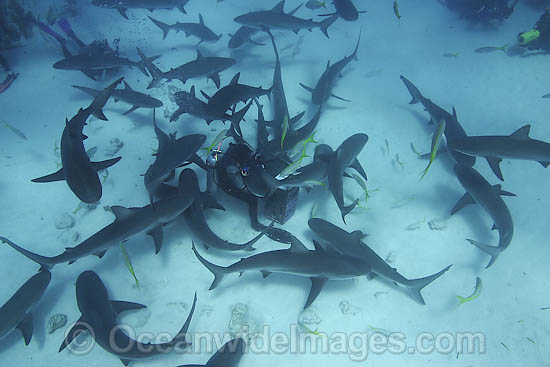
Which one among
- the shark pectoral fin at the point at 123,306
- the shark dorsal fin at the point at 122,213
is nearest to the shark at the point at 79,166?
the shark dorsal fin at the point at 122,213

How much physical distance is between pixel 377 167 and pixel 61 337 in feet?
18.6

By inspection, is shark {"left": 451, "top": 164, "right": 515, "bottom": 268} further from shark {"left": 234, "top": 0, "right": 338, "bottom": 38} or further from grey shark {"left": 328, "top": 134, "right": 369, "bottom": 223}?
shark {"left": 234, "top": 0, "right": 338, "bottom": 38}

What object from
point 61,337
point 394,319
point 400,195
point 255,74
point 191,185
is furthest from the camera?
point 255,74

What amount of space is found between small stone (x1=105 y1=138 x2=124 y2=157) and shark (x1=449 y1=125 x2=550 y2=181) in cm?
609

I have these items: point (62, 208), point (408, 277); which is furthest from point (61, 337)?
point (408, 277)

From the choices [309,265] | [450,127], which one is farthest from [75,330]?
[450,127]

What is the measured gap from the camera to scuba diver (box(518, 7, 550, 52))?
310 inches

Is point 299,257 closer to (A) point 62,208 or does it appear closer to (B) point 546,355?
(B) point 546,355

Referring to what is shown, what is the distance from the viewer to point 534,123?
6480 millimetres

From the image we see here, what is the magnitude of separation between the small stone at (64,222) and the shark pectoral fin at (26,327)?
147 centimetres

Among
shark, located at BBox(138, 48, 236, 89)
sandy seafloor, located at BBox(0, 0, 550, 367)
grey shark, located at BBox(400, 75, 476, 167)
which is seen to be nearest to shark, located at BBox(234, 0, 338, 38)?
sandy seafloor, located at BBox(0, 0, 550, 367)

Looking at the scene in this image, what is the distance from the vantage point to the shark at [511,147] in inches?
174

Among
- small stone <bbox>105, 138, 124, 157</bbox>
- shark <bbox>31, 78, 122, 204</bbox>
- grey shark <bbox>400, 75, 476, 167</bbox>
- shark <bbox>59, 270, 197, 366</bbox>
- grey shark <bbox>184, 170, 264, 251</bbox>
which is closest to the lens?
shark <bbox>59, 270, 197, 366</bbox>

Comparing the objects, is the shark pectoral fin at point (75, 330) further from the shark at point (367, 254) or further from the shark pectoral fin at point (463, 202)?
the shark pectoral fin at point (463, 202)
